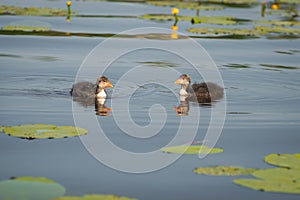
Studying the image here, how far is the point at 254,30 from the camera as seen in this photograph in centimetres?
1969

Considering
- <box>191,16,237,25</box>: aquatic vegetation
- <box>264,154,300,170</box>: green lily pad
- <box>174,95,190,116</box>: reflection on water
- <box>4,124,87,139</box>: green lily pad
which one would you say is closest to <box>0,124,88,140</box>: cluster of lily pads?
<box>4,124,87,139</box>: green lily pad

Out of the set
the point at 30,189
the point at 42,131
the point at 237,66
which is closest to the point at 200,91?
the point at 237,66

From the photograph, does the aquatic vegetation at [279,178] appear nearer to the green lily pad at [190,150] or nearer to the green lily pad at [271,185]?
the green lily pad at [271,185]

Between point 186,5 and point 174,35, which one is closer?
point 174,35

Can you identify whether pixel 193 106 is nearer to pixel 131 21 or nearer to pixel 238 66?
pixel 238 66

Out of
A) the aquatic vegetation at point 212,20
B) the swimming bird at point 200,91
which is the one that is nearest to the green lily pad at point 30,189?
the swimming bird at point 200,91

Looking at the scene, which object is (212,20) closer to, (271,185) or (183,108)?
(183,108)

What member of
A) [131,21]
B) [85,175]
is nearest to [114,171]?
[85,175]

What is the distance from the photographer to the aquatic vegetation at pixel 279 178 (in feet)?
22.9

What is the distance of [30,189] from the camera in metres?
6.85

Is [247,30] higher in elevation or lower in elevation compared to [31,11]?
lower

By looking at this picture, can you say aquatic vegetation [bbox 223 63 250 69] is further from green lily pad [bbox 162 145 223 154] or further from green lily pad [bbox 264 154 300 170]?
green lily pad [bbox 264 154 300 170]

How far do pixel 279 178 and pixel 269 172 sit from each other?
0.24 m

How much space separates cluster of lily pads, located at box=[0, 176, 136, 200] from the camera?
6.63m
